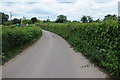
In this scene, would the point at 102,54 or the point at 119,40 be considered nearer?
the point at 119,40

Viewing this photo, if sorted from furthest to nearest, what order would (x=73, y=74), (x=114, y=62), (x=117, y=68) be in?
1. (x=73, y=74)
2. (x=114, y=62)
3. (x=117, y=68)

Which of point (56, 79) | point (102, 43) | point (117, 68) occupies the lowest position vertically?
point (56, 79)

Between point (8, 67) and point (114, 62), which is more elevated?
point (114, 62)

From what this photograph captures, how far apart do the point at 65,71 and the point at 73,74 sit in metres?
0.42

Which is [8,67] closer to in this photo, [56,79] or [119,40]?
[56,79]

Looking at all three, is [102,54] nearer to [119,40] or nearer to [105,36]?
[105,36]

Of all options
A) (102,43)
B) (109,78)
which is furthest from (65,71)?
(102,43)

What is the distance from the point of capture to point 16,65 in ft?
20.8

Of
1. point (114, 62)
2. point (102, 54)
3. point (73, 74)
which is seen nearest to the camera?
point (114, 62)

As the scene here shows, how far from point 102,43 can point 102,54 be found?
0.60m

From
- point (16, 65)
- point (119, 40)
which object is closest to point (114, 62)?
point (119, 40)

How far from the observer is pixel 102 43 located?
6.33m

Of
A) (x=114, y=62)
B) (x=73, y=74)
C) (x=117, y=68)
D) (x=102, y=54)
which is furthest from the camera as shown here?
(x=102, y=54)

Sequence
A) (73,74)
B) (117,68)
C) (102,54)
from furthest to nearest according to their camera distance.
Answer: (102,54), (73,74), (117,68)
